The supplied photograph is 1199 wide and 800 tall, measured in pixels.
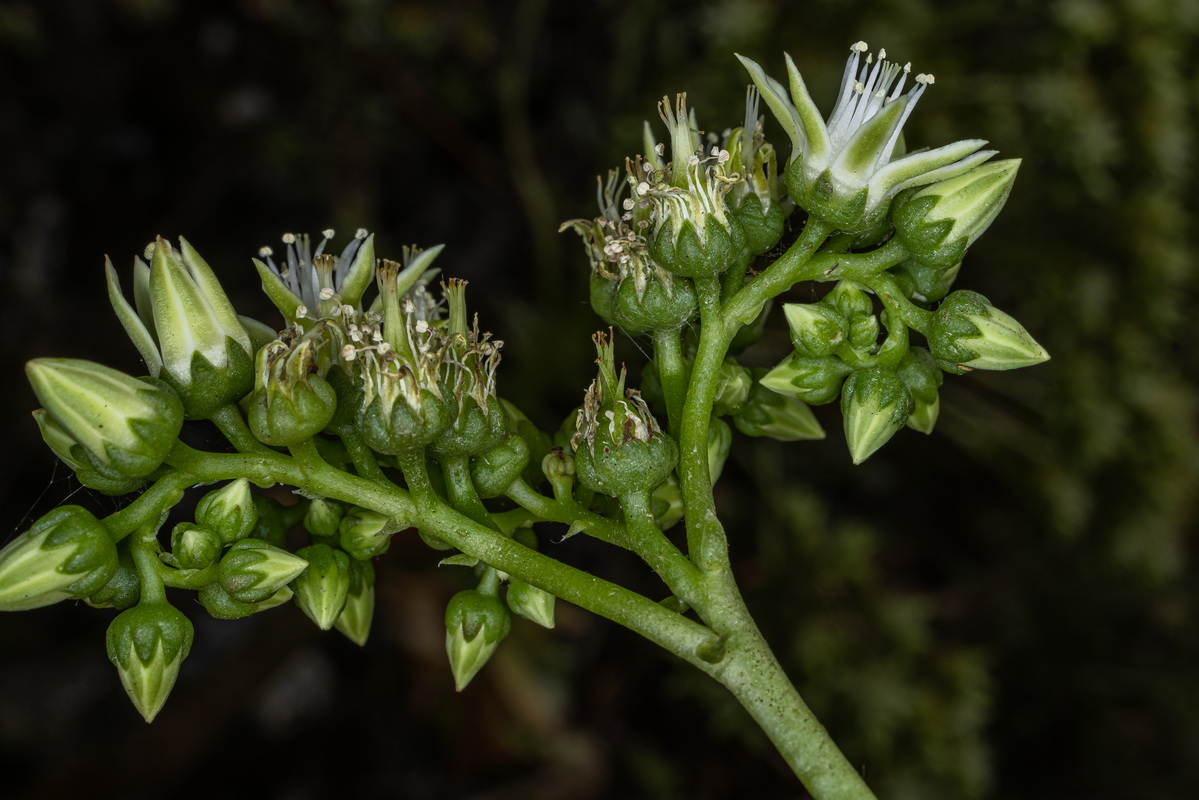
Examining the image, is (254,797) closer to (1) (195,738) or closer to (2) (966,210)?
(1) (195,738)

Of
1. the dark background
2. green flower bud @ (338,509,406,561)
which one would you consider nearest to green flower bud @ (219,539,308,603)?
green flower bud @ (338,509,406,561)

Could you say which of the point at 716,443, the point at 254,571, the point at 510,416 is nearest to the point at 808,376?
the point at 716,443

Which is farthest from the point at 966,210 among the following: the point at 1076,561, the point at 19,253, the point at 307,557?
the point at 19,253

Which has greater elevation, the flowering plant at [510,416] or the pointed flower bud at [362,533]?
the flowering plant at [510,416]

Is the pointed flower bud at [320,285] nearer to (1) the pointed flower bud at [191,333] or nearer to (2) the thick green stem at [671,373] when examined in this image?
(1) the pointed flower bud at [191,333]

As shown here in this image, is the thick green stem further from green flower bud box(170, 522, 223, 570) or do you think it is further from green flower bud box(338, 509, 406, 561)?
green flower bud box(170, 522, 223, 570)

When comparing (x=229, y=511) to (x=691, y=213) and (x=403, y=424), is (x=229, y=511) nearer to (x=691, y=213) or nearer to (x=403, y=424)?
(x=403, y=424)

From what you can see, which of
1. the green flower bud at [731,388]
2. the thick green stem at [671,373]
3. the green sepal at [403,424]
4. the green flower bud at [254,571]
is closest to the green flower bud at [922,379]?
the green flower bud at [731,388]
